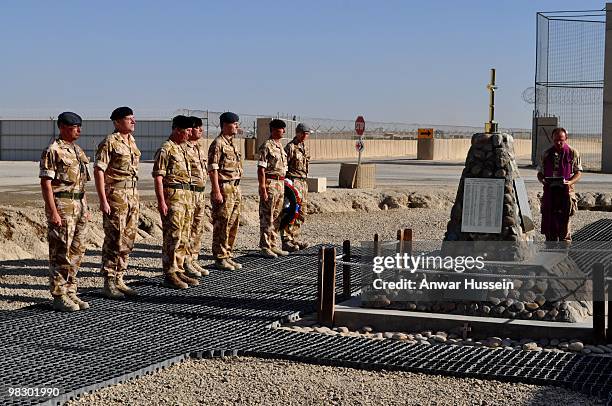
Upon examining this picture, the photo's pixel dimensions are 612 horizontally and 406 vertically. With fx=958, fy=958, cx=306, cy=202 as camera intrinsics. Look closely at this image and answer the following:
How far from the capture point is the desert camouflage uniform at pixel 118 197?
8586 mm

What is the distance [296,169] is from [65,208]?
4.64 meters

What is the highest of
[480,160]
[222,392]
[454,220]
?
[480,160]

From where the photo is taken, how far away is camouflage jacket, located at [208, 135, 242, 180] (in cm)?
1041

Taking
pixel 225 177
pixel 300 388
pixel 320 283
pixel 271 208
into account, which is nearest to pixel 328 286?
pixel 320 283

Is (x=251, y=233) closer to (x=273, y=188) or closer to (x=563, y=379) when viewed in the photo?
(x=273, y=188)

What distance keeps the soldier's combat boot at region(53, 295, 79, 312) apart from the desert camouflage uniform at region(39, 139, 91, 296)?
46 mm

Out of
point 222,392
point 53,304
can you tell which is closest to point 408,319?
point 222,392

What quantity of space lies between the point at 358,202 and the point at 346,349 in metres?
12.8

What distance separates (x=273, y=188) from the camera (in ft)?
37.9

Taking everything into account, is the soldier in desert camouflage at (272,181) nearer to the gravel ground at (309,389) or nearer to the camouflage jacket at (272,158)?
the camouflage jacket at (272,158)

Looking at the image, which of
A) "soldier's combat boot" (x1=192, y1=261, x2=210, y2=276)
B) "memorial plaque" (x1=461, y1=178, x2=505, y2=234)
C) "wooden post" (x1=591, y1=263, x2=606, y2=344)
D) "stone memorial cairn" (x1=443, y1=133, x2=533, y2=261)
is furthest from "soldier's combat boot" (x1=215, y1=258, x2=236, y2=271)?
"wooden post" (x1=591, y1=263, x2=606, y2=344)

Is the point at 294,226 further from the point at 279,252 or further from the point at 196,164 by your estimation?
the point at 196,164

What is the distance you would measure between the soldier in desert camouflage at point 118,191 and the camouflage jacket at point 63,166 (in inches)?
14.2

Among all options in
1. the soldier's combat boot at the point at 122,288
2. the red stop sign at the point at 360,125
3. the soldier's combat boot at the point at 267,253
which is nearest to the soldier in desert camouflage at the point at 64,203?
the soldier's combat boot at the point at 122,288
